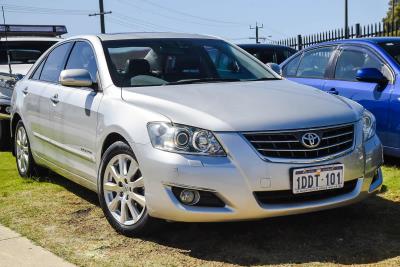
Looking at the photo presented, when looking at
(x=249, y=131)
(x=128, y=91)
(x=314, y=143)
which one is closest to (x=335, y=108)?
(x=314, y=143)

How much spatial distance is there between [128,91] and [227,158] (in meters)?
1.15

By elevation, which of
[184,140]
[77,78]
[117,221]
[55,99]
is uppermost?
[77,78]

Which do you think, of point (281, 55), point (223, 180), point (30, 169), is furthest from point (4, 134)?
point (223, 180)

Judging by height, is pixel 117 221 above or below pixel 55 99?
below

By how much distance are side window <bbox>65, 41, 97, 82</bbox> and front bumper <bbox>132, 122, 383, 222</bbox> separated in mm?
1395

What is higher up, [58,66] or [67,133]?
[58,66]

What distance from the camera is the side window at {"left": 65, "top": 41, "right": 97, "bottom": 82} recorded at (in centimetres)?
505

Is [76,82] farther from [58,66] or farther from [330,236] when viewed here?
[330,236]

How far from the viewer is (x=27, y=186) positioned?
614 centimetres

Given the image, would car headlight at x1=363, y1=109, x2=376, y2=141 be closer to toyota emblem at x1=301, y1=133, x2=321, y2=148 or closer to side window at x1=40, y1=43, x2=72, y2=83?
toyota emblem at x1=301, y1=133, x2=321, y2=148

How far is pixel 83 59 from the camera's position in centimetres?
532

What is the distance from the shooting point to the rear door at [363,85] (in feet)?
19.9

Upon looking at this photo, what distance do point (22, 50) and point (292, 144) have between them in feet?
25.0

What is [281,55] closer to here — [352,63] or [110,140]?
[352,63]
